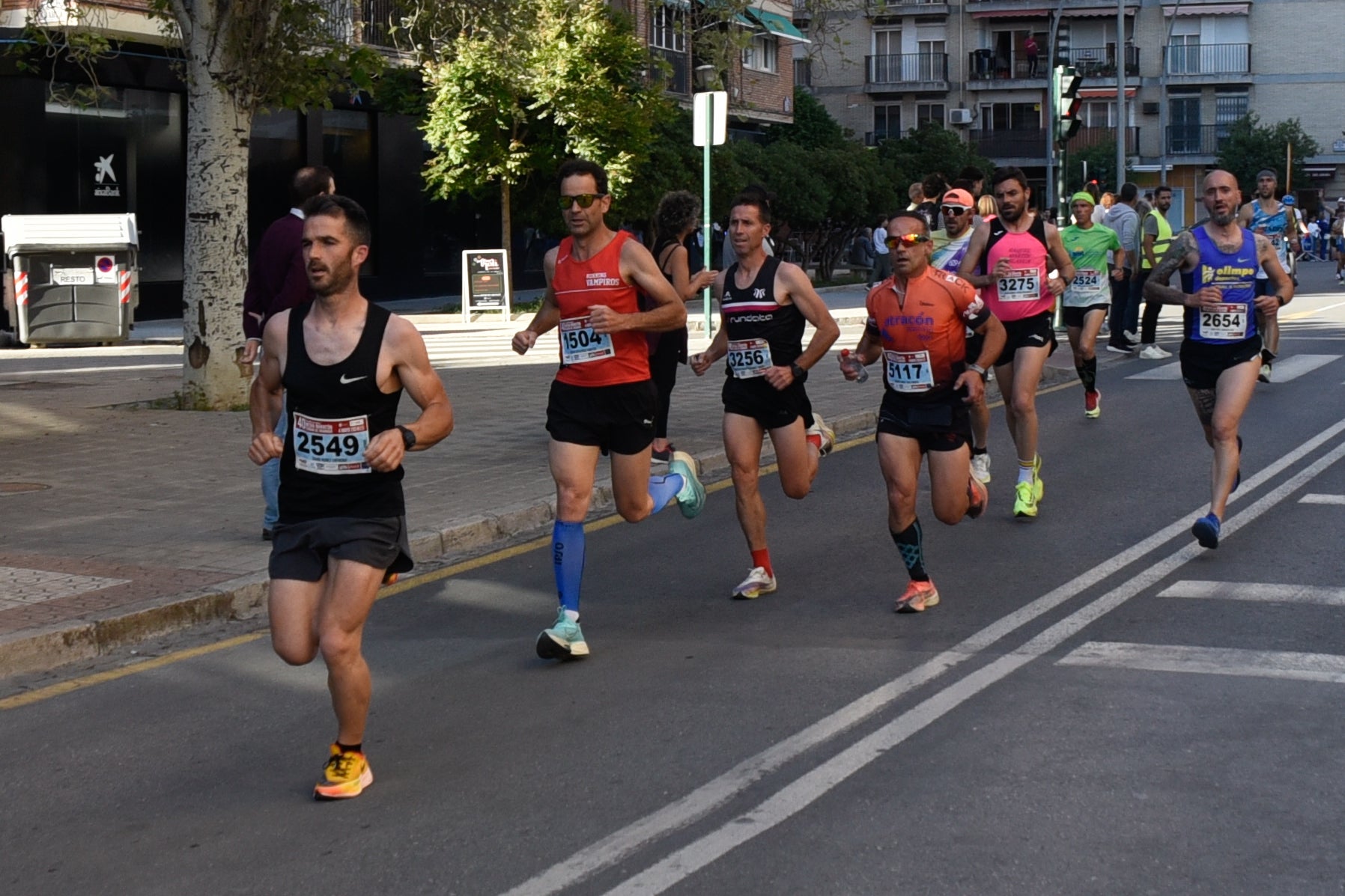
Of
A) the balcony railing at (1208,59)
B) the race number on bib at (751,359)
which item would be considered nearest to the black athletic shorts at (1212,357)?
the race number on bib at (751,359)

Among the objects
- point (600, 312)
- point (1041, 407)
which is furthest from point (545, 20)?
point (600, 312)

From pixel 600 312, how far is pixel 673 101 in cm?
2517

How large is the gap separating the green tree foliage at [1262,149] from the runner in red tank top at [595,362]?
2529 inches

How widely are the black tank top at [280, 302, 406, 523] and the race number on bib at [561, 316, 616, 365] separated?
182 cm

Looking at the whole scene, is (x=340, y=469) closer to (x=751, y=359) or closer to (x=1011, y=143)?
(x=751, y=359)

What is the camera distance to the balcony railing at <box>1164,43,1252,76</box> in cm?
7231

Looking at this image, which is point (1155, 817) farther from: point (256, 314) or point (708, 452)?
point (708, 452)

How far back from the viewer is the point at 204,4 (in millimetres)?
15102

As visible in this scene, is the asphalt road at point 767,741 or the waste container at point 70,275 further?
the waste container at point 70,275

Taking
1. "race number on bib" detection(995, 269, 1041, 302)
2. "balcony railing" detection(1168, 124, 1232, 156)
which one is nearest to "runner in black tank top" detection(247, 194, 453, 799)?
"race number on bib" detection(995, 269, 1041, 302)

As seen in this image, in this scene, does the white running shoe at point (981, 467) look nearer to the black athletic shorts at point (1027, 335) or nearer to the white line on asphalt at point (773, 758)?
the black athletic shorts at point (1027, 335)

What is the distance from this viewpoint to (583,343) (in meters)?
7.19

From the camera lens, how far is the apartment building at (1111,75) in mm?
71875

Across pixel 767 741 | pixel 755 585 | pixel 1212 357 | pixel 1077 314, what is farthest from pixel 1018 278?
pixel 767 741
